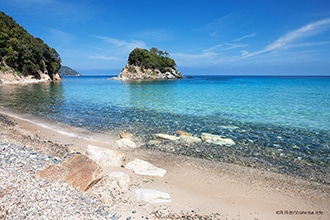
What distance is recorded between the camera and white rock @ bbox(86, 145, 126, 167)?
7391mm

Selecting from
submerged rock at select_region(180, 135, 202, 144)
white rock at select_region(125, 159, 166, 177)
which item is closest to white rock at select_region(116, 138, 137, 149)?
white rock at select_region(125, 159, 166, 177)

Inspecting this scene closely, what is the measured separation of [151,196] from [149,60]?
120 m

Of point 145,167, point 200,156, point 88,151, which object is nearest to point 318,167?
point 200,156

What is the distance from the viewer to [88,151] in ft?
25.8

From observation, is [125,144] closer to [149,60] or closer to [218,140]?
[218,140]

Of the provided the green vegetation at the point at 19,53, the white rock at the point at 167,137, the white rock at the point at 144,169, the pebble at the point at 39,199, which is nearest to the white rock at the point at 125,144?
the white rock at the point at 167,137

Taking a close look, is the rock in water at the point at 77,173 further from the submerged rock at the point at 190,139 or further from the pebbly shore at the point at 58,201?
the submerged rock at the point at 190,139

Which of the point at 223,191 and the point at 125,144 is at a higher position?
the point at 125,144

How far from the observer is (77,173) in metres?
5.52

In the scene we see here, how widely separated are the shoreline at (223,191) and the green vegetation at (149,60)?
113 m

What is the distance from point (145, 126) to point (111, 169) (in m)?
6.79

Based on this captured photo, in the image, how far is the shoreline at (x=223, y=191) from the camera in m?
4.95

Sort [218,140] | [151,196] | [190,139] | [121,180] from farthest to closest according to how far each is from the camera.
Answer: [190,139]
[218,140]
[121,180]
[151,196]

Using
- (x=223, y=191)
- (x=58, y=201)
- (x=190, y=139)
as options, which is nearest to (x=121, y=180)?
(x=58, y=201)
